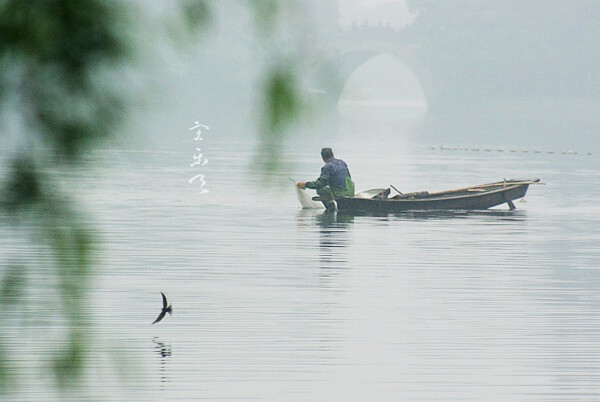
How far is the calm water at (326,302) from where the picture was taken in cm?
909

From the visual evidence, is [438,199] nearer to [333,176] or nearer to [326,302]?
[333,176]

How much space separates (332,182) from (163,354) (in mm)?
12544

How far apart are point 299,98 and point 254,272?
44.1ft

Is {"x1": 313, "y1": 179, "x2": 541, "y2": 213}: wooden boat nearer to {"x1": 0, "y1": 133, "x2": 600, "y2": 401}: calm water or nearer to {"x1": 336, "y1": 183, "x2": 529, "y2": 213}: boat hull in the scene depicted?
{"x1": 336, "y1": 183, "x2": 529, "y2": 213}: boat hull

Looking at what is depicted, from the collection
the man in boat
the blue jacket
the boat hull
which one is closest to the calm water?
the boat hull

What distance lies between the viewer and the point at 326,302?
1362 centimetres

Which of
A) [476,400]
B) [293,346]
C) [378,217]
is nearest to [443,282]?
[293,346]

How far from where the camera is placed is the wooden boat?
2377cm

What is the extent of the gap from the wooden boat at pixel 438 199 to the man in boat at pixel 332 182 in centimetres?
16

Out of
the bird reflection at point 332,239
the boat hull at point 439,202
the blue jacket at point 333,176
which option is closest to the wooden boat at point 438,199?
the boat hull at point 439,202

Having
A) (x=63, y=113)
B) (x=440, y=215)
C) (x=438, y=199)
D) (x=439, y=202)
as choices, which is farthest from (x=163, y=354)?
(x=440, y=215)

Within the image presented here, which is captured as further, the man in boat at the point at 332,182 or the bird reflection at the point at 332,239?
the man in boat at the point at 332,182

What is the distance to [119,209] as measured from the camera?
25703 mm

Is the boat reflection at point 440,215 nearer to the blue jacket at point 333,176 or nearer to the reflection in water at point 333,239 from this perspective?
the reflection in water at point 333,239
